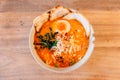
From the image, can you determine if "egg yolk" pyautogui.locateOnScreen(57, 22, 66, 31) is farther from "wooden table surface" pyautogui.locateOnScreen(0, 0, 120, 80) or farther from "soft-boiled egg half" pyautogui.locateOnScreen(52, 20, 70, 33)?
"wooden table surface" pyautogui.locateOnScreen(0, 0, 120, 80)

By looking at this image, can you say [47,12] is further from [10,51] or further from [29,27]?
[10,51]

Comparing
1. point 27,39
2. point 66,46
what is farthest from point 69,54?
point 27,39

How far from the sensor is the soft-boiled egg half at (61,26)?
3.51 ft

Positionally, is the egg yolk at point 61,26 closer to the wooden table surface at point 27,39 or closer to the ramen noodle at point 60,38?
the ramen noodle at point 60,38

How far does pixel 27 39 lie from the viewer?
109 centimetres

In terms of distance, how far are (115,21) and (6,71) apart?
509 mm

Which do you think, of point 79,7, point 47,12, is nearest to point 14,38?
point 47,12

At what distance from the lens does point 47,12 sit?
3.54 ft

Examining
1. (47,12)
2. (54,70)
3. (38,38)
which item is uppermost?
(47,12)

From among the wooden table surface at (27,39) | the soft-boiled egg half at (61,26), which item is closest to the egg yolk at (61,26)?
the soft-boiled egg half at (61,26)

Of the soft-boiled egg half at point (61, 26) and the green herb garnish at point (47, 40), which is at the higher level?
the soft-boiled egg half at point (61, 26)

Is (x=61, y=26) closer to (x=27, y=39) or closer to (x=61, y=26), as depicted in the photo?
(x=61, y=26)

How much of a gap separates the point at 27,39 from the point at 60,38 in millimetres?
147

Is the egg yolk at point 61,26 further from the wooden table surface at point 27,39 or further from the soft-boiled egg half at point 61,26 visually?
the wooden table surface at point 27,39
